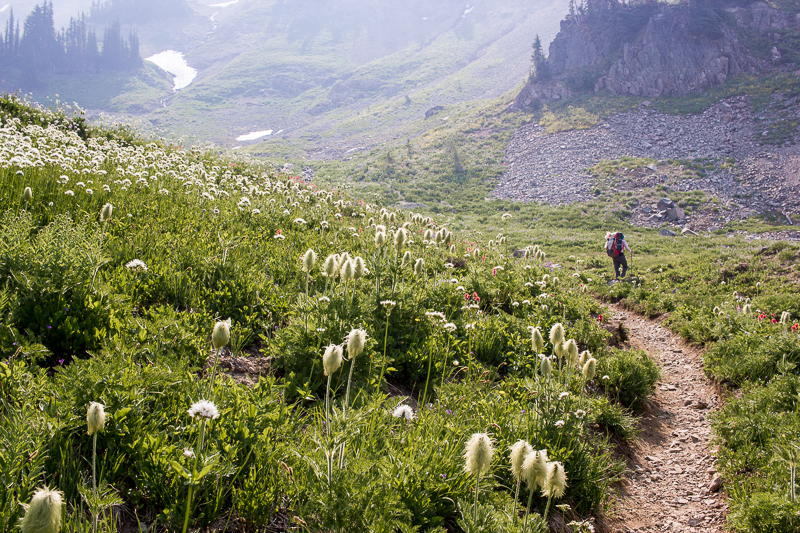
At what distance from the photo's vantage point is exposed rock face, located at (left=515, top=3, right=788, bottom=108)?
6731 centimetres

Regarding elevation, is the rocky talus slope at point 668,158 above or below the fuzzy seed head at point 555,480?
above

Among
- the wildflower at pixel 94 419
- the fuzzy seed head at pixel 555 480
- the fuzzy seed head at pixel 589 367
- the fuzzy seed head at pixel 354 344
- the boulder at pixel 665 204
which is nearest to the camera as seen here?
the wildflower at pixel 94 419

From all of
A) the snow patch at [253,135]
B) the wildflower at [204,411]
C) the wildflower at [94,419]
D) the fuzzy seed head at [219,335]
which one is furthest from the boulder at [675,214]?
the snow patch at [253,135]

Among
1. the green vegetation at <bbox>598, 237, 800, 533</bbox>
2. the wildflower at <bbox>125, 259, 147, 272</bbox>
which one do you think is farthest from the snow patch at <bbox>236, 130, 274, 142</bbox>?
the wildflower at <bbox>125, 259, 147, 272</bbox>

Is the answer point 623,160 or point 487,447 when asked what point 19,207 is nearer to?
point 487,447

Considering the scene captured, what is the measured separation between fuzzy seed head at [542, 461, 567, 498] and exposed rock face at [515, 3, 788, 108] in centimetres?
8523

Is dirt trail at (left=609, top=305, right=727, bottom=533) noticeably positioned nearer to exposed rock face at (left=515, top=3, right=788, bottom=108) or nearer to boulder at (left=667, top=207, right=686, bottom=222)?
boulder at (left=667, top=207, right=686, bottom=222)

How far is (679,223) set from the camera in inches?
1380

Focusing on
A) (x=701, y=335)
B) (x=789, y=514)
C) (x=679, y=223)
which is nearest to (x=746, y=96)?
(x=679, y=223)

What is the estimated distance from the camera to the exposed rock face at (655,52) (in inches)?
2650

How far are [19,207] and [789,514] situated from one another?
892 centimetres

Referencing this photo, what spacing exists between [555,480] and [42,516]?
7.90ft

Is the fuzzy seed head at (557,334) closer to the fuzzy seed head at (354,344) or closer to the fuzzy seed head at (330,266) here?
the fuzzy seed head at (354,344)

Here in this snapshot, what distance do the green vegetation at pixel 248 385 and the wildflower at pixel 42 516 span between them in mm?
390
